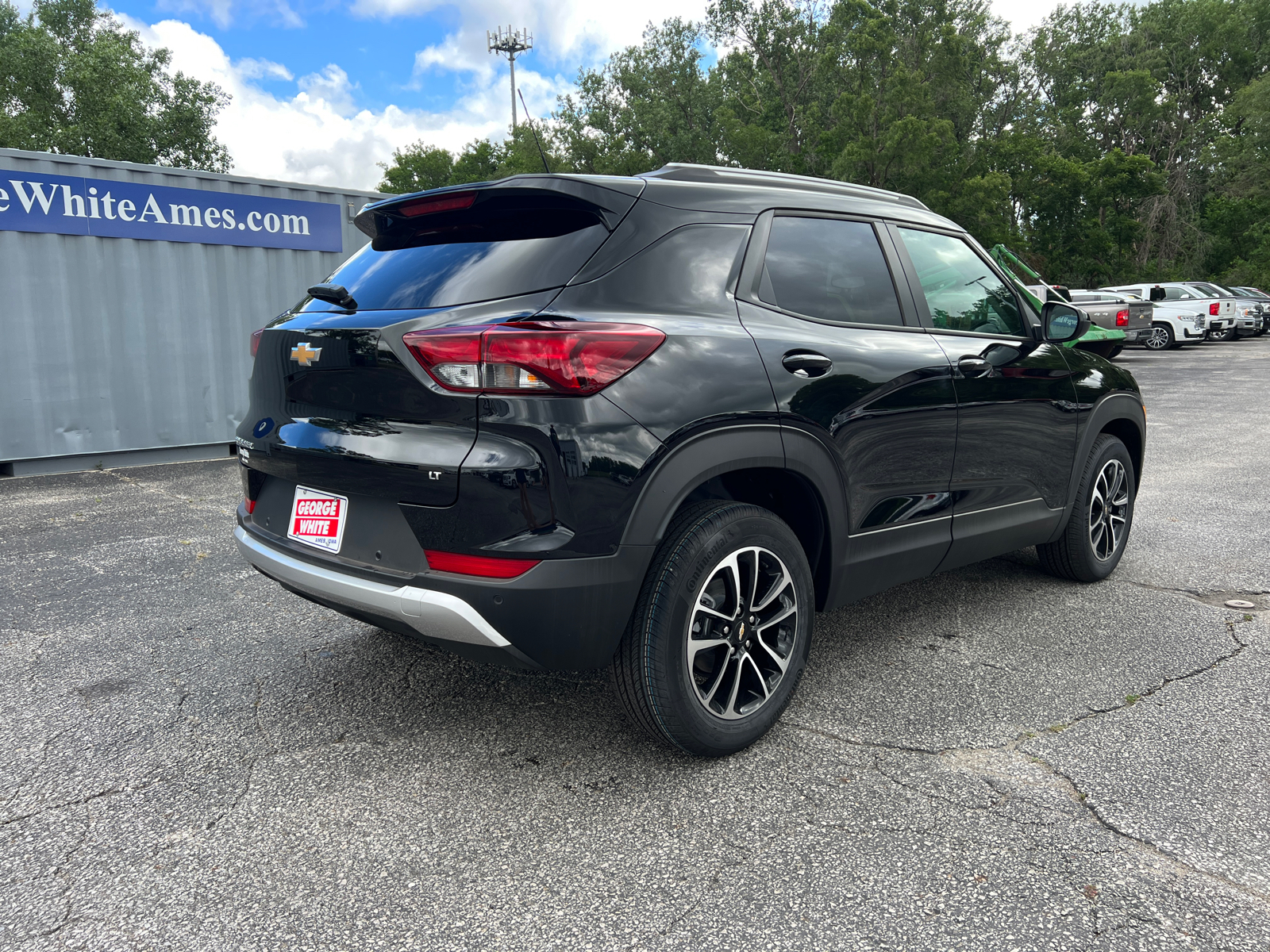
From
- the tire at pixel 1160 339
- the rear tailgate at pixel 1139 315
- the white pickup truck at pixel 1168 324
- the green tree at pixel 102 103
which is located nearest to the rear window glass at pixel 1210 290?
the white pickup truck at pixel 1168 324

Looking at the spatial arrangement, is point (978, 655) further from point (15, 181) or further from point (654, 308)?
point (15, 181)

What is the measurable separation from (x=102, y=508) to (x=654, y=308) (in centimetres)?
577

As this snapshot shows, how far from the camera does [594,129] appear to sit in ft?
157

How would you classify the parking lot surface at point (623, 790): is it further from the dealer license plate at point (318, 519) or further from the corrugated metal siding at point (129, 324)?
the corrugated metal siding at point (129, 324)

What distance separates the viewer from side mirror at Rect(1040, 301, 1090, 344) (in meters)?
3.91

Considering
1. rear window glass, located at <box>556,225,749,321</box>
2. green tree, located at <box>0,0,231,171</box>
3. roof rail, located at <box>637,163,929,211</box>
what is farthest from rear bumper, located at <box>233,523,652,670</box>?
green tree, located at <box>0,0,231,171</box>

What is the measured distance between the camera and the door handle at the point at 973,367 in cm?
350

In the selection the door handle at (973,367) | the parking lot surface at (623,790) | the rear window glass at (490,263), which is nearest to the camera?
the parking lot surface at (623,790)

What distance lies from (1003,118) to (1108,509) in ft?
155

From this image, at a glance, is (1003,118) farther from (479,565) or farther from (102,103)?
(479,565)

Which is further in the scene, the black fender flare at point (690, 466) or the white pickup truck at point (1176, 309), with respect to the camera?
the white pickup truck at point (1176, 309)

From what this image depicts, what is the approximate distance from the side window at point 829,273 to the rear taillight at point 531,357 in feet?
2.45

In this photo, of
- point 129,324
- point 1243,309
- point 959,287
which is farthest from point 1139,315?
point 129,324

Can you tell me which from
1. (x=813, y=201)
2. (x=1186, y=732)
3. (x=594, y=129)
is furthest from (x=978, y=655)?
(x=594, y=129)
